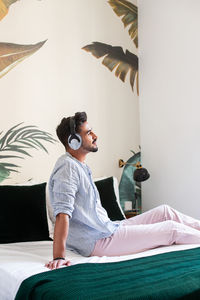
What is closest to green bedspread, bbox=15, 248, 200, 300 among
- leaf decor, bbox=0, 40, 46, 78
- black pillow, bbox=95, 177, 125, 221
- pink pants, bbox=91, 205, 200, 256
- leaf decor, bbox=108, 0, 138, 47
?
pink pants, bbox=91, 205, 200, 256

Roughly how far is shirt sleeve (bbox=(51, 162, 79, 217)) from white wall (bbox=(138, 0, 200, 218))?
5.93ft

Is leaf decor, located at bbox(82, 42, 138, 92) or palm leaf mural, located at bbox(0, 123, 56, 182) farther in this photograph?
leaf decor, located at bbox(82, 42, 138, 92)

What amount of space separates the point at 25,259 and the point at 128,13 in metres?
2.95

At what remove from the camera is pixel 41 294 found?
1403 mm

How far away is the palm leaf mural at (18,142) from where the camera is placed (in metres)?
2.89

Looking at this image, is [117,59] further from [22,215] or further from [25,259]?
[25,259]

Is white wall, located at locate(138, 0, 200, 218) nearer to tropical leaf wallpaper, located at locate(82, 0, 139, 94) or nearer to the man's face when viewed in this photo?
tropical leaf wallpaper, located at locate(82, 0, 139, 94)

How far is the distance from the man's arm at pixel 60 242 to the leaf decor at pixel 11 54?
4.96ft

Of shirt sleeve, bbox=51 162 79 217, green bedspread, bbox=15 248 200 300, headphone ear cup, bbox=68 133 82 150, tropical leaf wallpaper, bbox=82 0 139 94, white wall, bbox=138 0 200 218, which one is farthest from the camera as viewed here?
tropical leaf wallpaper, bbox=82 0 139 94

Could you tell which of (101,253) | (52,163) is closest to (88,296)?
(101,253)

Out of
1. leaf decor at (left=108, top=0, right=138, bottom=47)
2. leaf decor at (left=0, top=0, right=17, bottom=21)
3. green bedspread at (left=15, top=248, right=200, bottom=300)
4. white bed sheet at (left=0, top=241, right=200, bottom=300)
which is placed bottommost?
white bed sheet at (left=0, top=241, right=200, bottom=300)

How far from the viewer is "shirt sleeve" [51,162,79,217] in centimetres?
193

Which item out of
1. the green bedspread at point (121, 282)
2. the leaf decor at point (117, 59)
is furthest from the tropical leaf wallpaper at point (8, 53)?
the green bedspread at point (121, 282)

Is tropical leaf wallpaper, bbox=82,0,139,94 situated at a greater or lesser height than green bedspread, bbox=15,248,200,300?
greater
